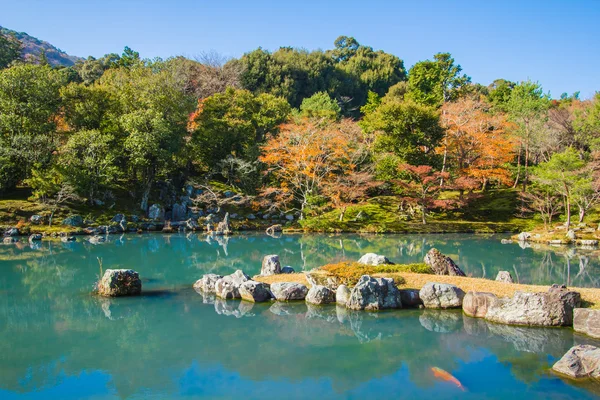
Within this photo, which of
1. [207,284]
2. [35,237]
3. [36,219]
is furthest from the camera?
[36,219]

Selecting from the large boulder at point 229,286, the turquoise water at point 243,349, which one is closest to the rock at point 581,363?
the turquoise water at point 243,349

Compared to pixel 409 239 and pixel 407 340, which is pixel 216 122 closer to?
pixel 409 239

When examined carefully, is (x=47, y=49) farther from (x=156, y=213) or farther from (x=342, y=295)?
(x=342, y=295)

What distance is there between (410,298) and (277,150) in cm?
2216

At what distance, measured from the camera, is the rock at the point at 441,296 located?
34.3ft

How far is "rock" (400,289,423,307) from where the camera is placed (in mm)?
10695

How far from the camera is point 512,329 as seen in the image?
9062mm

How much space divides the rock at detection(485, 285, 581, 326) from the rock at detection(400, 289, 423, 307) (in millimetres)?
1712

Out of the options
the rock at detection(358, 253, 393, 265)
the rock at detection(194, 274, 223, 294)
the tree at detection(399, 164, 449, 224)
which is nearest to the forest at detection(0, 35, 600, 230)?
the tree at detection(399, 164, 449, 224)

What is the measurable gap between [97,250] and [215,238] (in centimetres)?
688

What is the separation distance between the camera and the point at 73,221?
26.6 meters

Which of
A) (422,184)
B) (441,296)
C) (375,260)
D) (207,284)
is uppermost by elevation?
(422,184)

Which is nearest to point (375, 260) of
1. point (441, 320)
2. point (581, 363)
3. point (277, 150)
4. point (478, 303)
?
point (441, 320)

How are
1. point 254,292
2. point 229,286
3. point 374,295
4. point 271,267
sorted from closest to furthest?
point 374,295, point 254,292, point 229,286, point 271,267
